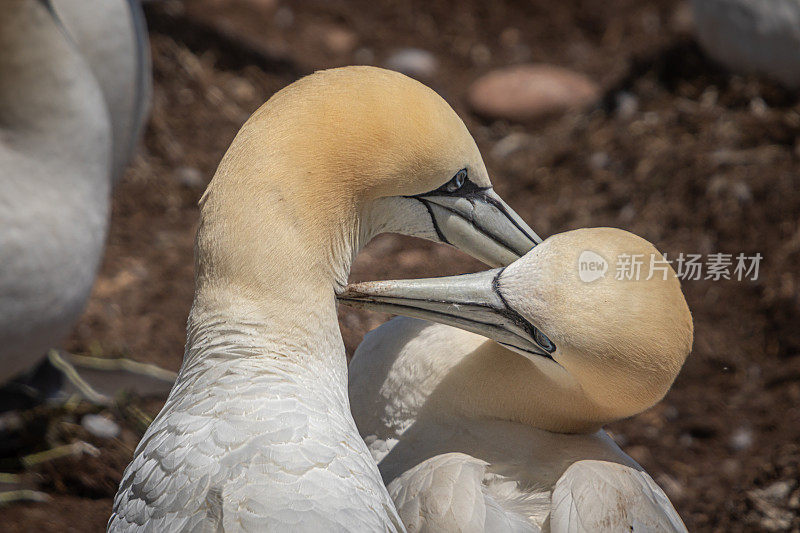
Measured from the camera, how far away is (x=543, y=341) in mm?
2357

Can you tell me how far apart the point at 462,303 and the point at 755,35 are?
473 centimetres

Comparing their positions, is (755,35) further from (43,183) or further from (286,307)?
(286,307)

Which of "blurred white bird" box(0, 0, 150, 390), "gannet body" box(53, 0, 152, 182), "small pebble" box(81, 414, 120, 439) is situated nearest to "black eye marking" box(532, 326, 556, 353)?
"blurred white bird" box(0, 0, 150, 390)

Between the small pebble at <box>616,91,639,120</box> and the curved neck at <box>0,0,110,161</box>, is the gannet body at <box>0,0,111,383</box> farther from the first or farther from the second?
the small pebble at <box>616,91,639,120</box>

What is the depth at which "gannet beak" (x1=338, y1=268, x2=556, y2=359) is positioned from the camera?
2.37m

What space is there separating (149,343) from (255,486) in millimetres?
3032

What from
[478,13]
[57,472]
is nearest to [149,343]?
[57,472]

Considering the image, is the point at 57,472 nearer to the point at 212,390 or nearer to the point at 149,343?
the point at 149,343

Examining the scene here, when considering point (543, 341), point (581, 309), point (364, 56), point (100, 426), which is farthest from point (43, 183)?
point (364, 56)

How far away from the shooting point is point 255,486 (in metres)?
2.02

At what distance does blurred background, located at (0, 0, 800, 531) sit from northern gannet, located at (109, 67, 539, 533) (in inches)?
64.3

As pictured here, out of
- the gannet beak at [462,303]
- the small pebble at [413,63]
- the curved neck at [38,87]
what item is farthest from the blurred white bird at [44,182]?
the small pebble at [413,63]

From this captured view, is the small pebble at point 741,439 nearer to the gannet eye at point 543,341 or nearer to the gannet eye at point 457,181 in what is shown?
the gannet eye at point 543,341

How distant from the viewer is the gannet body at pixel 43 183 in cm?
351
